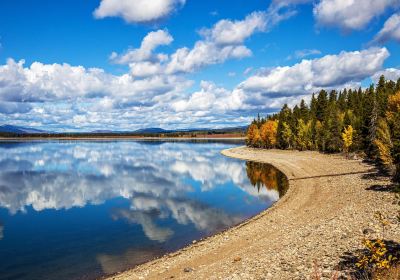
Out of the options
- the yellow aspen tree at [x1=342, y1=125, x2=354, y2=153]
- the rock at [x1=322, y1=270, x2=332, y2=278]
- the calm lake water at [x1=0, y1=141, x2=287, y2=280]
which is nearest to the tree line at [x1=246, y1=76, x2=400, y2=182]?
the yellow aspen tree at [x1=342, y1=125, x2=354, y2=153]

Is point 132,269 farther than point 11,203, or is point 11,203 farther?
point 11,203

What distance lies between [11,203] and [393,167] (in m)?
53.8

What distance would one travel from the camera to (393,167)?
50.8m

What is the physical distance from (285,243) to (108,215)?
24332mm

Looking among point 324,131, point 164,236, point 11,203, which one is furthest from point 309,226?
point 324,131

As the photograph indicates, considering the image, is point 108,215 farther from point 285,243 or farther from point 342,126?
point 342,126

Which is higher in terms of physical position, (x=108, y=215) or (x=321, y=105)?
(x=321, y=105)

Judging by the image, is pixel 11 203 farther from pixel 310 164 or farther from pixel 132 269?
pixel 310 164

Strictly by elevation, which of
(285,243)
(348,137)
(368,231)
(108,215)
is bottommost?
(108,215)

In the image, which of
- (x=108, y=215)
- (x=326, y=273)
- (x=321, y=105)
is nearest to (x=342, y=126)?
(x=321, y=105)

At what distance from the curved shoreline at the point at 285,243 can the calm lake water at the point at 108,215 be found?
3.52 m

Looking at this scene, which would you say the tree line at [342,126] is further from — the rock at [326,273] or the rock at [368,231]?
the rock at [326,273]

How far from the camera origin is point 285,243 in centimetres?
2531

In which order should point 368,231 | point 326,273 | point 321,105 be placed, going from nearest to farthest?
point 326,273
point 368,231
point 321,105
